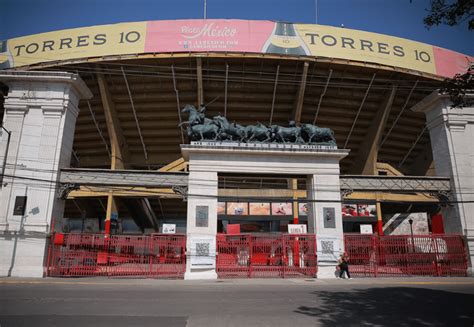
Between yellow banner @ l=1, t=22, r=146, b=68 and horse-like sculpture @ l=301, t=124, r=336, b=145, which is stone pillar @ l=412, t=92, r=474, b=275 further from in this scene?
yellow banner @ l=1, t=22, r=146, b=68

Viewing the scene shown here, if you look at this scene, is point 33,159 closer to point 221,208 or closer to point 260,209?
point 221,208

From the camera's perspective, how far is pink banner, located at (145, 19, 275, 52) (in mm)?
23875

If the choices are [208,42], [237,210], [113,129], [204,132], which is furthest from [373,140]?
[113,129]

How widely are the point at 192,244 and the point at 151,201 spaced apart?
58.7ft

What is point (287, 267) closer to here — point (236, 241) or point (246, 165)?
point (236, 241)

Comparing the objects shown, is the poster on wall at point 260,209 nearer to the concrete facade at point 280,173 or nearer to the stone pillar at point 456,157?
the concrete facade at point 280,173

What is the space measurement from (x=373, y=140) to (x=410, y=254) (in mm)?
14197

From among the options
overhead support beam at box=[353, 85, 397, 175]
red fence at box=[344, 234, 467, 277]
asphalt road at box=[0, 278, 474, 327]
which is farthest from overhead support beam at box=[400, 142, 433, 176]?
asphalt road at box=[0, 278, 474, 327]

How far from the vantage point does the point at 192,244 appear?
632 inches

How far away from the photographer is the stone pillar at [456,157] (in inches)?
707

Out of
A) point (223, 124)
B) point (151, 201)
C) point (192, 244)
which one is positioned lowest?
point (192, 244)

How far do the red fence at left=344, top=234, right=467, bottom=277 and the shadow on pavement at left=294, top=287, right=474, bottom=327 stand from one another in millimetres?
5764

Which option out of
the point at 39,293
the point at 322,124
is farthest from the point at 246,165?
the point at 322,124

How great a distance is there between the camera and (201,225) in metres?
16.5
